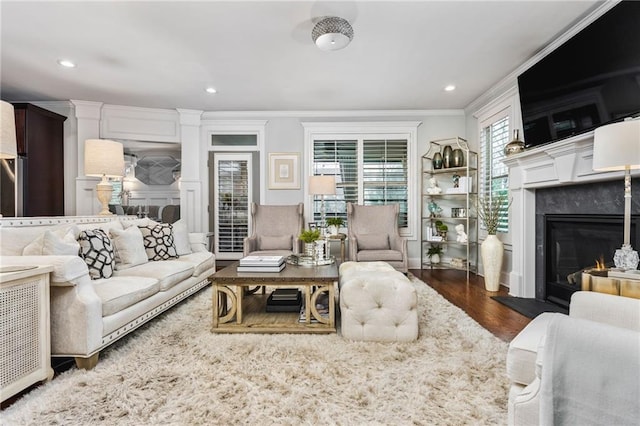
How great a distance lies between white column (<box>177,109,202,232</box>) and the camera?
4.94 m

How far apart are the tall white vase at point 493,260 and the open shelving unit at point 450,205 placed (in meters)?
0.83

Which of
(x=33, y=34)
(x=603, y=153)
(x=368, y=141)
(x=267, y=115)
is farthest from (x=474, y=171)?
(x=33, y=34)

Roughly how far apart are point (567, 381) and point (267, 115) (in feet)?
16.1

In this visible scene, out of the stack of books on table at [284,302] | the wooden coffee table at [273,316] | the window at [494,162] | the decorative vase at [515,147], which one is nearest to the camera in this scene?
the wooden coffee table at [273,316]

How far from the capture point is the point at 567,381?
808 mm

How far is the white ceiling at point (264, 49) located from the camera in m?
2.42

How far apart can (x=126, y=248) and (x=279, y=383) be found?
1973 millimetres

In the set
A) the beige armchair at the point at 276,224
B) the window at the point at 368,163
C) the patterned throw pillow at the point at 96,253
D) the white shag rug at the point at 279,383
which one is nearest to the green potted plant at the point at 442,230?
the window at the point at 368,163

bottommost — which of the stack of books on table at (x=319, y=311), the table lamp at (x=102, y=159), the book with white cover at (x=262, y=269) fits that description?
the stack of books on table at (x=319, y=311)

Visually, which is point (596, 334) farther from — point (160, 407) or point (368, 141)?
point (368, 141)

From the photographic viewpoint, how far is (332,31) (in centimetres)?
245

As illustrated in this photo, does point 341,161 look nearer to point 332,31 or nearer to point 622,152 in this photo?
point 332,31

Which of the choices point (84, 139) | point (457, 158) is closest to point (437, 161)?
point (457, 158)

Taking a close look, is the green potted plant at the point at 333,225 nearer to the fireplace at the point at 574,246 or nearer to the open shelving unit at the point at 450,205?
the open shelving unit at the point at 450,205
